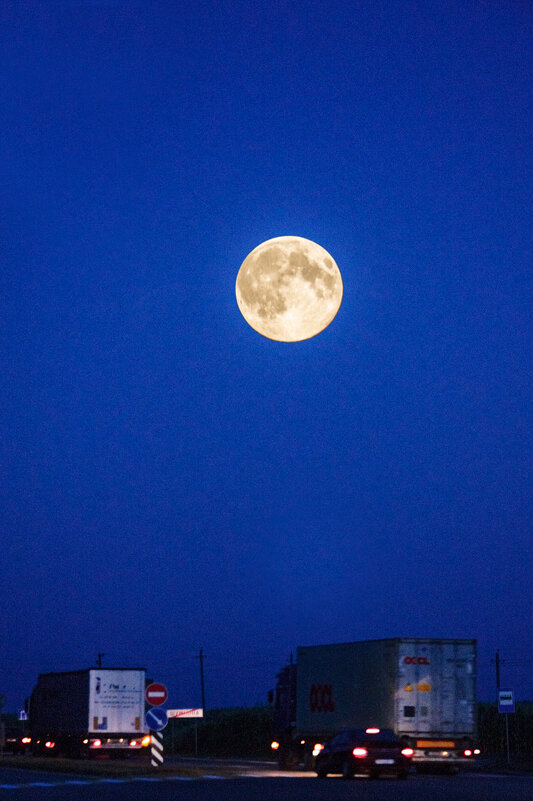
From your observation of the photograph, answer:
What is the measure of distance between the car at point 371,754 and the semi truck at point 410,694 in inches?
68.2

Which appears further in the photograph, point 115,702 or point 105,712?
point 115,702

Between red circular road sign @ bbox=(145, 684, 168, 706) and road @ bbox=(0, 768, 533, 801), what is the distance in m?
1.90

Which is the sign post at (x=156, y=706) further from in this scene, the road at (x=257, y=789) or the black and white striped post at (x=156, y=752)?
the black and white striped post at (x=156, y=752)

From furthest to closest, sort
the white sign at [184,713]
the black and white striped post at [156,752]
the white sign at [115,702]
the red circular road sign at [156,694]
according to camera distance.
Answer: the white sign at [115,702]
the white sign at [184,713]
the black and white striped post at [156,752]
the red circular road sign at [156,694]

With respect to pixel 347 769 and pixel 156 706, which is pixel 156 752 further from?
pixel 347 769

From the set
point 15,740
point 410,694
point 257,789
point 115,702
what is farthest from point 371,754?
point 15,740

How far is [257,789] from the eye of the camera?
25000 millimetres

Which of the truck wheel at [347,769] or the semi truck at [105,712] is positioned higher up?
the semi truck at [105,712]

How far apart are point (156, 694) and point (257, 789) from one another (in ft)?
20.4

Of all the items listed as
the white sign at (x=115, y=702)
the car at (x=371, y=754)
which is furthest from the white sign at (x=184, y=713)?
the car at (x=371, y=754)

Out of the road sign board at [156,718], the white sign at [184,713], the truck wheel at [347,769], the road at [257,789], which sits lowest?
the road at [257,789]

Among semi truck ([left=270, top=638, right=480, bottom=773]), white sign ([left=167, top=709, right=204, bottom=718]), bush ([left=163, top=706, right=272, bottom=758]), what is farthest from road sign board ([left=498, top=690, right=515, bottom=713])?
bush ([left=163, top=706, right=272, bottom=758])

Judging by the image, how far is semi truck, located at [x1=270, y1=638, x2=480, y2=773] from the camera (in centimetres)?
3206

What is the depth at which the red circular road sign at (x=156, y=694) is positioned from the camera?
30594 millimetres
